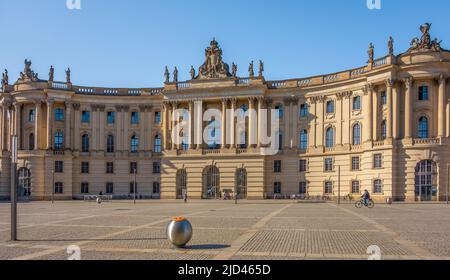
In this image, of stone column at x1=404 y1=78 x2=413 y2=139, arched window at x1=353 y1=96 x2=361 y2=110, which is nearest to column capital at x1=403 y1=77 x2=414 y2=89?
stone column at x1=404 y1=78 x2=413 y2=139

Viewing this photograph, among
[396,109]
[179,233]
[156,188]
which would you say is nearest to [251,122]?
[156,188]

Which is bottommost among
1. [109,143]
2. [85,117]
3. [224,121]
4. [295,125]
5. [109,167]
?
[109,167]

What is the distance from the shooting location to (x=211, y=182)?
269 ft

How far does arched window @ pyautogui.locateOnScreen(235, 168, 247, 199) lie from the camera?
79938 mm

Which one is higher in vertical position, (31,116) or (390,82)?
(390,82)

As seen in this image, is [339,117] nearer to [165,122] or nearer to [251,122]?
[251,122]

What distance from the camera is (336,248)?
733 inches

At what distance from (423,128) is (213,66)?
35.2m

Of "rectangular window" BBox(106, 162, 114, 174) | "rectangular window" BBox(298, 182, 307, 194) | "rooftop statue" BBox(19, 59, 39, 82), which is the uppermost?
"rooftop statue" BBox(19, 59, 39, 82)

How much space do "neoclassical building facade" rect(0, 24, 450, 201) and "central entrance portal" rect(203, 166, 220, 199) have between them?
18cm

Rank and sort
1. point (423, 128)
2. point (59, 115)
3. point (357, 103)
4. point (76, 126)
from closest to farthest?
point (423, 128) → point (357, 103) → point (59, 115) → point (76, 126)

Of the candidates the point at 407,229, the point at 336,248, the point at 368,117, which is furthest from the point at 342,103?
the point at 336,248

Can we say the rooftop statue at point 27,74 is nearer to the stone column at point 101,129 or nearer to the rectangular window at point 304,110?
the stone column at point 101,129

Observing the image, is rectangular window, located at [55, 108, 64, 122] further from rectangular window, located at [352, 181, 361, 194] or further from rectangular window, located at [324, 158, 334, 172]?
rectangular window, located at [352, 181, 361, 194]
